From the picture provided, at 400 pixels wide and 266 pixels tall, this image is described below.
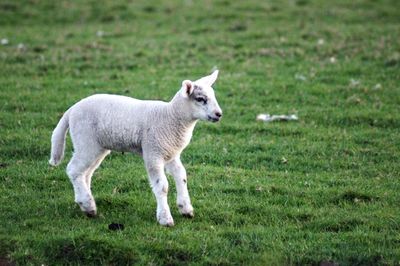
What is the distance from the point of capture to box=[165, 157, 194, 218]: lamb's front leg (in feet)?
31.1

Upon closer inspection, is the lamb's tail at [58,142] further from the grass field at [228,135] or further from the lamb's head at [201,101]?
the lamb's head at [201,101]

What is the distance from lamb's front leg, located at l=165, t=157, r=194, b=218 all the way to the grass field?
158mm

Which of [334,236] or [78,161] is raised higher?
[78,161]

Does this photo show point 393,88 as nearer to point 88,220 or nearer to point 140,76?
point 140,76

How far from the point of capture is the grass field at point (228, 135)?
869 cm

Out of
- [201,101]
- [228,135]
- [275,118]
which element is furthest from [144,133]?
[275,118]

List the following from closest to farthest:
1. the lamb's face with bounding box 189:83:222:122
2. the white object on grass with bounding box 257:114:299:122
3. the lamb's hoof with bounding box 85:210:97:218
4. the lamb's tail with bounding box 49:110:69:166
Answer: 1. the lamb's face with bounding box 189:83:222:122
2. the lamb's hoof with bounding box 85:210:97:218
3. the lamb's tail with bounding box 49:110:69:166
4. the white object on grass with bounding box 257:114:299:122

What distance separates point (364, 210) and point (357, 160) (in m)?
2.48

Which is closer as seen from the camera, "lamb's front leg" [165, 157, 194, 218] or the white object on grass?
"lamb's front leg" [165, 157, 194, 218]

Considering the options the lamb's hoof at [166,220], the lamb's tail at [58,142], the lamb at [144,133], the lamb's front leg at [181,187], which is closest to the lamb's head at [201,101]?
the lamb at [144,133]

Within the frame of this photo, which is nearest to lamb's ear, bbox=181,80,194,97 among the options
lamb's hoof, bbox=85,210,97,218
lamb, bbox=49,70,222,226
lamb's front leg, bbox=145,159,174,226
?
lamb, bbox=49,70,222,226

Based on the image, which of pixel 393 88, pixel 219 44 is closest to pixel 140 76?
pixel 219 44

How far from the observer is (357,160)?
1225cm

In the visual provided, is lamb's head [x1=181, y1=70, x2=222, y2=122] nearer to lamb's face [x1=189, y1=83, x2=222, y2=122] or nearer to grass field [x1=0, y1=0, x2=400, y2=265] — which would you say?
lamb's face [x1=189, y1=83, x2=222, y2=122]
